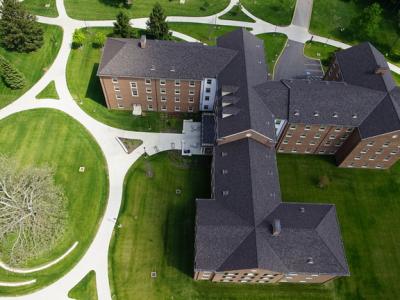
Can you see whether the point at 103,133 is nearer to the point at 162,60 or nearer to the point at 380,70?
the point at 162,60

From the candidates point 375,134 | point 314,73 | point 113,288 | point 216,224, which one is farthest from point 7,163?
point 314,73

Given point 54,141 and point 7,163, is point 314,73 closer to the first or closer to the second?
point 54,141

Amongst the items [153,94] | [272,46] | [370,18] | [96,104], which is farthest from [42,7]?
[370,18]

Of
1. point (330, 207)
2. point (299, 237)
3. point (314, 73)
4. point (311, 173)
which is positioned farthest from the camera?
point (314, 73)

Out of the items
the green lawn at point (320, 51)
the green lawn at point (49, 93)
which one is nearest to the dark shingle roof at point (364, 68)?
the green lawn at point (320, 51)

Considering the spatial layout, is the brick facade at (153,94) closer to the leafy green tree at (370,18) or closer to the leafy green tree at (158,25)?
the leafy green tree at (158,25)

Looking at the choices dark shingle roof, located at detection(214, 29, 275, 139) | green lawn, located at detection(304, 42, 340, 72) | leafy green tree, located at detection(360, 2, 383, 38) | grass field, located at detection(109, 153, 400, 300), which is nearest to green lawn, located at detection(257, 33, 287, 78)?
green lawn, located at detection(304, 42, 340, 72)

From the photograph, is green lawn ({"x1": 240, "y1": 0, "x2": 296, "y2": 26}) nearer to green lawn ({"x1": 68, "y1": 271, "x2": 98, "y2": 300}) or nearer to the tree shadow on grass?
the tree shadow on grass
